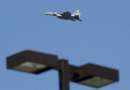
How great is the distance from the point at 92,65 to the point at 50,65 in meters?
1.26

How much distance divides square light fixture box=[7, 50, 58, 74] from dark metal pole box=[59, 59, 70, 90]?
282 mm

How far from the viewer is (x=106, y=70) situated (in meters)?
18.0

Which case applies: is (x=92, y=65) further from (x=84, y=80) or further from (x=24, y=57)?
(x=24, y=57)

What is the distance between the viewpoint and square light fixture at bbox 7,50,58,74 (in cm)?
1653

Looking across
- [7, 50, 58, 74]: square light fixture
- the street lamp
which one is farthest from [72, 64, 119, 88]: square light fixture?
[7, 50, 58, 74]: square light fixture

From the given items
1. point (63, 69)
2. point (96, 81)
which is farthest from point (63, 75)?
point (96, 81)

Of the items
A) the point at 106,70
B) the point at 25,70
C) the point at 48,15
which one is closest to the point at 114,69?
the point at 106,70

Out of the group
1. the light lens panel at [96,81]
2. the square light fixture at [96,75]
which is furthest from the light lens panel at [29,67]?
the light lens panel at [96,81]

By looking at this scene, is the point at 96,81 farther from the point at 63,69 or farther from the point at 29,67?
the point at 29,67

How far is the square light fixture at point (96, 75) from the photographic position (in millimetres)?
17828

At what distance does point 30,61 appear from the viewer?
16656mm

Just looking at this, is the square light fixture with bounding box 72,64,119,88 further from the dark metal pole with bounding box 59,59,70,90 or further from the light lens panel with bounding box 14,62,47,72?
the light lens panel with bounding box 14,62,47,72

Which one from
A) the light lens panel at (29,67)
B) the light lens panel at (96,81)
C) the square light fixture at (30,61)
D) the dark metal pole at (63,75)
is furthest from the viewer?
the light lens panel at (96,81)

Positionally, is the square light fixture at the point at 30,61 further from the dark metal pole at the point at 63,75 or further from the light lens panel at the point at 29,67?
the dark metal pole at the point at 63,75
